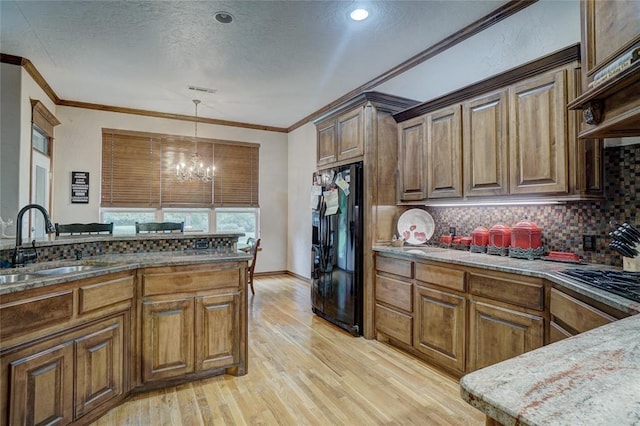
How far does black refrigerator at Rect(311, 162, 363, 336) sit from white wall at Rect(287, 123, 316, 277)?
6.21ft

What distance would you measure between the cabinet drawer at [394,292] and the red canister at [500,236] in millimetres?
770

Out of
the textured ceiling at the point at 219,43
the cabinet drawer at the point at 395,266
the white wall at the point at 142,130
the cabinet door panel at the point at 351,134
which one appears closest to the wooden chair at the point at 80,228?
the textured ceiling at the point at 219,43

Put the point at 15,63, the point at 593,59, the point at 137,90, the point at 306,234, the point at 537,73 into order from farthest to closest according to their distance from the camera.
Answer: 1. the point at 306,234
2. the point at 137,90
3. the point at 15,63
4. the point at 537,73
5. the point at 593,59

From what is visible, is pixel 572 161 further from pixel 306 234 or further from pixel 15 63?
pixel 15 63

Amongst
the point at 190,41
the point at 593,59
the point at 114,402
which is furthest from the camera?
the point at 190,41

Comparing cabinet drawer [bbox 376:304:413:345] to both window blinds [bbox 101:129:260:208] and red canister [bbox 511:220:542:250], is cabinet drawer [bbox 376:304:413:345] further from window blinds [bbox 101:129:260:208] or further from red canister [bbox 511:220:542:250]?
window blinds [bbox 101:129:260:208]

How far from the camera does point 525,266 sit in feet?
7.09

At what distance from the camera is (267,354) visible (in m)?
3.00

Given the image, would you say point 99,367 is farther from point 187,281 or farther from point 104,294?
point 187,281

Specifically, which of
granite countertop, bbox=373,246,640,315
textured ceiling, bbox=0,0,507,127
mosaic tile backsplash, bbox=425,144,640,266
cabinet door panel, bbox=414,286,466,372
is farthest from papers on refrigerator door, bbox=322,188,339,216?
mosaic tile backsplash, bbox=425,144,640,266

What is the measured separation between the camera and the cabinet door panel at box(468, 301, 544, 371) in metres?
2.03

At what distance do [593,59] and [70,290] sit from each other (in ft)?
9.47

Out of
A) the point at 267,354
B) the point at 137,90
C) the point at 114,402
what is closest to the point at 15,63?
the point at 137,90

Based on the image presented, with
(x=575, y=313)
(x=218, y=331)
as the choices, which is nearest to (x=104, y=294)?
(x=218, y=331)
